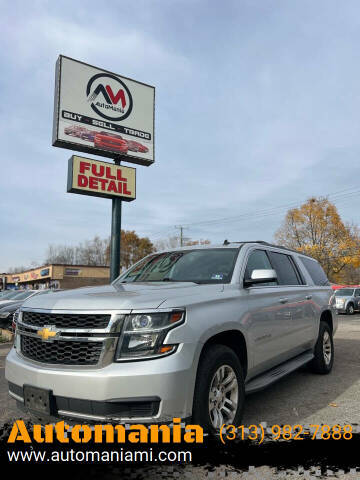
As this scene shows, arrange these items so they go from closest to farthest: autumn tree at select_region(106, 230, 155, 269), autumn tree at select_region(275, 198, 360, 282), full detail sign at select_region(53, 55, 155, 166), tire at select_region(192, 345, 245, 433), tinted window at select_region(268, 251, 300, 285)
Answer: tire at select_region(192, 345, 245, 433) < tinted window at select_region(268, 251, 300, 285) < full detail sign at select_region(53, 55, 155, 166) < autumn tree at select_region(275, 198, 360, 282) < autumn tree at select_region(106, 230, 155, 269)

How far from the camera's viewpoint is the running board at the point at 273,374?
12.2 feet

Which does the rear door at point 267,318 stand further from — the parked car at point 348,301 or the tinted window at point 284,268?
the parked car at point 348,301

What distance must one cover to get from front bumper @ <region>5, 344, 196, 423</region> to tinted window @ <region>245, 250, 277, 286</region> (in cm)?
167

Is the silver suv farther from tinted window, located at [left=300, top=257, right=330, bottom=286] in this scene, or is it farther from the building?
the building

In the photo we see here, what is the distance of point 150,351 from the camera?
2.71 m

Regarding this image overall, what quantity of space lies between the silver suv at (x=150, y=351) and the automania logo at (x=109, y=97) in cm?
1181

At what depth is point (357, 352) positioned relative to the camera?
7891 mm

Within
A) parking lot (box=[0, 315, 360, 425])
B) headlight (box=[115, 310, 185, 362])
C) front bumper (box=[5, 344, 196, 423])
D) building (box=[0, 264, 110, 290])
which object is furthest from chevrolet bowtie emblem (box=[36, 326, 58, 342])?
building (box=[0, 264, 110, 290])

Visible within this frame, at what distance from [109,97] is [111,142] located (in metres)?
1.85

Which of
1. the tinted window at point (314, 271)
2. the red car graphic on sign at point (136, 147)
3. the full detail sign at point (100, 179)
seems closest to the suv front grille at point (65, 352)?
the tinted window at point (314, 271)

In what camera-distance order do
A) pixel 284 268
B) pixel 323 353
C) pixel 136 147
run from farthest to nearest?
pixel 136 147, pixel 323 353, pixel 284 268

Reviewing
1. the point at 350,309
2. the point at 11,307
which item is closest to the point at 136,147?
the point at 11,307

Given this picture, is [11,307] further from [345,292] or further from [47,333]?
[345,292]

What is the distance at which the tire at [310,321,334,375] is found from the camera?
566cm
